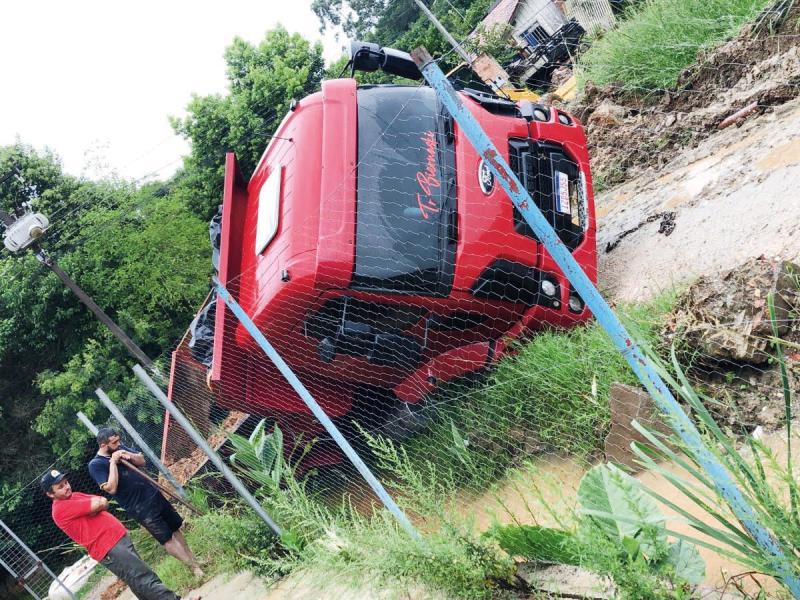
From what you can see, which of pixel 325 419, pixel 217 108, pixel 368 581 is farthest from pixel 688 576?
pixel 217 108

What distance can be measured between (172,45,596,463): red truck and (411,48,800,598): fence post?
6.90 feet

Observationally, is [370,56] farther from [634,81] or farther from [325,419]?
[634,81]

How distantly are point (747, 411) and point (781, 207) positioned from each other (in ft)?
5.72

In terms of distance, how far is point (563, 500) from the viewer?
2752 mm

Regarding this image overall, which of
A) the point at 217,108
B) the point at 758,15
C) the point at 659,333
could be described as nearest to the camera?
the point at 659,333

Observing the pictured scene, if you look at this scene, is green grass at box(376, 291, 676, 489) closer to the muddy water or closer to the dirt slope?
the muddy water

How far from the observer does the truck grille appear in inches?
202

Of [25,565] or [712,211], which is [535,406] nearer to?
[712,211]

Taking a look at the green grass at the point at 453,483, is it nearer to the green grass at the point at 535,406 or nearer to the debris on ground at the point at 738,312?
the green grass at the point at 535,406

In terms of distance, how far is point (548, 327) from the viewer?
4934 mm

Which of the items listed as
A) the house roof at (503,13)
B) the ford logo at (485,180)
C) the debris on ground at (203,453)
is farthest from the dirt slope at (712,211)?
the house roof at (503,13)

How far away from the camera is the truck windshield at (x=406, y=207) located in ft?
15.5

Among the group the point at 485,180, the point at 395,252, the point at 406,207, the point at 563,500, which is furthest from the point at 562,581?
the point at 485,180

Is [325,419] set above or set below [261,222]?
below
